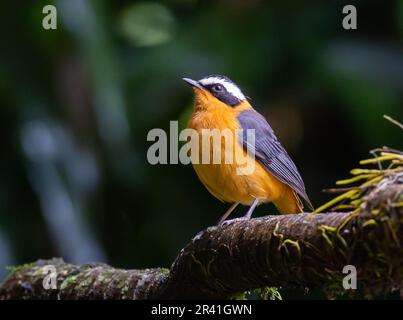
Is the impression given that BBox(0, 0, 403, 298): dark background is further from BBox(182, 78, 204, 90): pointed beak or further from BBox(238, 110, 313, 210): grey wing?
BBox(238, 110, 313, 210): grey wing

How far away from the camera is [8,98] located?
6.98m

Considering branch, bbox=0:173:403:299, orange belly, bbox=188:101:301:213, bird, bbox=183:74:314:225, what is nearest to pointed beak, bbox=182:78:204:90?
bird, bbox=183:74:314:225

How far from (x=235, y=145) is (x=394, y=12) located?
9.94ft

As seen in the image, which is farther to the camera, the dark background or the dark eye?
the dark background

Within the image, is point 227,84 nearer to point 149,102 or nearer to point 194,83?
point 194,83

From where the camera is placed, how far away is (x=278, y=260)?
11.6 feet

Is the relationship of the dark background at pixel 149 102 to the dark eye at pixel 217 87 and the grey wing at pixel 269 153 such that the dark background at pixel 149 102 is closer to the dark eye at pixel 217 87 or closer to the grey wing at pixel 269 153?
the dark eye at pixel 217 87

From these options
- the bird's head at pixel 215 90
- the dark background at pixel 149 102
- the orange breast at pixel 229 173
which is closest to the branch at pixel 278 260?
the orange breast at pixel 229 173

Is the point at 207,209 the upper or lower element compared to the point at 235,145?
lower

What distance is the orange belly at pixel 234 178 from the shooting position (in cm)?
511

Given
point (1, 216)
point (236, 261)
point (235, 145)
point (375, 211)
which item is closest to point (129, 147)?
point (1, 216)

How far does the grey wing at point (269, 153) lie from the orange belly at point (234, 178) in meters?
0.06

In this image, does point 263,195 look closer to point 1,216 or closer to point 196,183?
point 196,183

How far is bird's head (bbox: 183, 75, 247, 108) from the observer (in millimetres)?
5797
